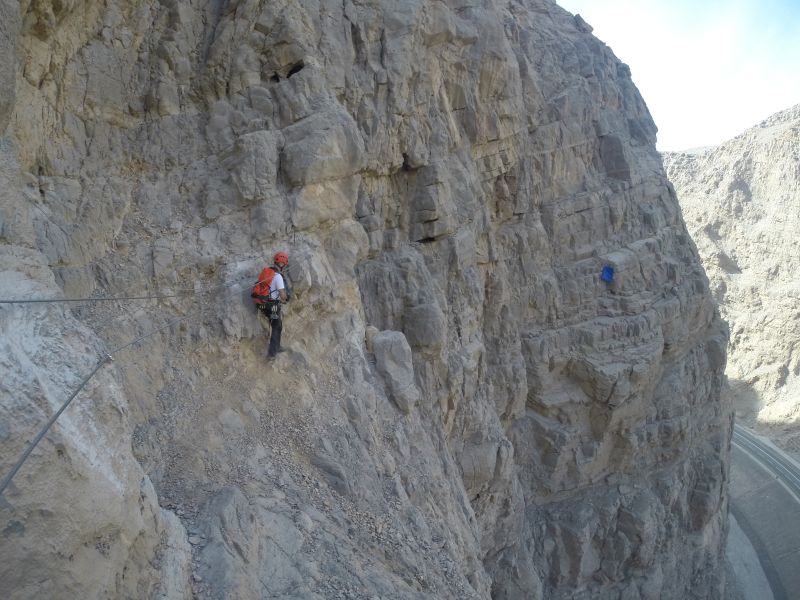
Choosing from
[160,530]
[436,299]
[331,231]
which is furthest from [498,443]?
[160,530]

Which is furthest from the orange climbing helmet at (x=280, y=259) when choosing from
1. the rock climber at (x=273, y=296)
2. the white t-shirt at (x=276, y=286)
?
the white t-shirt at (x=276, y=286)

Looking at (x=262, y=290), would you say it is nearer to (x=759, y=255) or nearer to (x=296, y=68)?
(x=296, y=68)

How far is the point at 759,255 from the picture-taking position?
123ft

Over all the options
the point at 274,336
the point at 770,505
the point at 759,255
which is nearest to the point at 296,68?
the point at 274,336

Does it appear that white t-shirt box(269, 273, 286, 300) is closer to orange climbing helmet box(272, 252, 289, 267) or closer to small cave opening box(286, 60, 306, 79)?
orange climbing helmet box(272, 252, 289, 267)

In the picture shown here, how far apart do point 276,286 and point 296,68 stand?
4.39 metres

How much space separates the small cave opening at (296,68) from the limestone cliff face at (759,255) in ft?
111

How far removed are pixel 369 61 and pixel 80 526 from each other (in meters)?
10.2

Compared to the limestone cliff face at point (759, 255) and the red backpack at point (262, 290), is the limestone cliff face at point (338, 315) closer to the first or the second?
the red backpack at point (262, 290)

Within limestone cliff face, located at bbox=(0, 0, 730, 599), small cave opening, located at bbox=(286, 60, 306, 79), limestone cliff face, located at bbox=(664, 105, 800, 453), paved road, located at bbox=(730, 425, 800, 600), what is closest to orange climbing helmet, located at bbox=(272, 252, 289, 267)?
limestone cliff face, located at bbox=(0, 0, 730, 599)

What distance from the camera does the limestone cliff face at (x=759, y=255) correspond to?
3419 centimetres

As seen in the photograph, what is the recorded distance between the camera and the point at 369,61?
11758 mm

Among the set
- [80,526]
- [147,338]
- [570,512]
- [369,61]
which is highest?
[369,61]

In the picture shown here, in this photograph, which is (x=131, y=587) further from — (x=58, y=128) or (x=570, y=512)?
(x=570, y=512)
